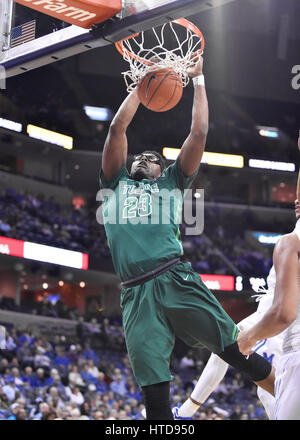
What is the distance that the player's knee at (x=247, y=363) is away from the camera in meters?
3.92

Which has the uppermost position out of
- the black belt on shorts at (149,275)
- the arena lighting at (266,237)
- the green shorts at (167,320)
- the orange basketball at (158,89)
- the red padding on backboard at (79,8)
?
the arena lighting at (266,237)

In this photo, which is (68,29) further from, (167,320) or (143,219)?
(167,320)

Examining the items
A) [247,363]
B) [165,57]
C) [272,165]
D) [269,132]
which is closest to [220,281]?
[272,165]

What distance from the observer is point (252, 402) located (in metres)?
18.6

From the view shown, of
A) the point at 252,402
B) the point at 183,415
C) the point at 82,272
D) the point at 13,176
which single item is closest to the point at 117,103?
the point at 13,176

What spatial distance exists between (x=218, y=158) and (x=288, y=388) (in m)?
22.1

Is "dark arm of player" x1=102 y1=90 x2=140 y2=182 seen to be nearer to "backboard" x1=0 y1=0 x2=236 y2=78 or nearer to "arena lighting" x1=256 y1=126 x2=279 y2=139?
"backboard" x1=0 y1=0 x2=236 y2=78

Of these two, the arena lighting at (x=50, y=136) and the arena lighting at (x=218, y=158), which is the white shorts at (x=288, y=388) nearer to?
the arena lighting at (x=50, y=136)

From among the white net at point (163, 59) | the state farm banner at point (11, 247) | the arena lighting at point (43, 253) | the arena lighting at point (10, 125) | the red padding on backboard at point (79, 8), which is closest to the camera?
the red padding on backboard at point (79, 8)

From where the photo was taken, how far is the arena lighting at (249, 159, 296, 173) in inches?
1019

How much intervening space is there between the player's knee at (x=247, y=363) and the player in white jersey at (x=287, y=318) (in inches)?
25.5

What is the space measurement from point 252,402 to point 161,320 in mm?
15774

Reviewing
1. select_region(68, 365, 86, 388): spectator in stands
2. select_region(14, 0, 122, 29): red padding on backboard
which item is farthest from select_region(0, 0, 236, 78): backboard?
select_region(68, 365, 86, 388): spectator in stands

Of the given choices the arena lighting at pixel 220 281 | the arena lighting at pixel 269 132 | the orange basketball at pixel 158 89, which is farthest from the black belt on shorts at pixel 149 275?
the arena lighting at pixel 269 132
